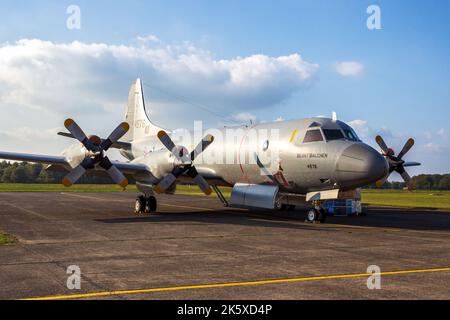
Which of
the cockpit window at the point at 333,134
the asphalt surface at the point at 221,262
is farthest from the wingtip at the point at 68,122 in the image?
the cockpit window at the point at 333,134

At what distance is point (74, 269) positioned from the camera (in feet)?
29.6

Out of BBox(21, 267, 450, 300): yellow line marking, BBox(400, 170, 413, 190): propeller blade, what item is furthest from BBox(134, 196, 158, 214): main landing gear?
BBox(21, 267, 450, 300): yellow line marking

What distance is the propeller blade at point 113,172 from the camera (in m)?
20.6

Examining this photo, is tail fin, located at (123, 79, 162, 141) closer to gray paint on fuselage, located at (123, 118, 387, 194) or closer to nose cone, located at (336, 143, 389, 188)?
gray paint on fuselage, located at (123, 118, 387, 194)

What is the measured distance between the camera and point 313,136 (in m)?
A: 19.4

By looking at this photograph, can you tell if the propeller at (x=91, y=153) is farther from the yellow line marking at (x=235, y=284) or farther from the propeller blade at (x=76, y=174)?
the yellow line marking at (x=235, y=284)

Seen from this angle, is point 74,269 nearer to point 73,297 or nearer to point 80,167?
point 73,297

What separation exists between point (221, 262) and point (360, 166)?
906cm

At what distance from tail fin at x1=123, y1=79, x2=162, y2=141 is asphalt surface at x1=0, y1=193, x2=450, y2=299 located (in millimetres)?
16651

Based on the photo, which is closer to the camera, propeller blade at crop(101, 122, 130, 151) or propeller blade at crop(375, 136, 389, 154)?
propeller blade at crop(101, 122, 130, 151)

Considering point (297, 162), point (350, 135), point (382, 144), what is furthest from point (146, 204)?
point (382, 144)

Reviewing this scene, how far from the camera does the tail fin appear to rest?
110 ft

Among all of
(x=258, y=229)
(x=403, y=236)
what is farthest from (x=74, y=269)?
(x=403, y=236)

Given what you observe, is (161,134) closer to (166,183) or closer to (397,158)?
(166,183)
